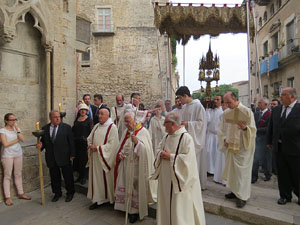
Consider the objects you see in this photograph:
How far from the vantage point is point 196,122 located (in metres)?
4.16

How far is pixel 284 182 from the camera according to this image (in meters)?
3.76

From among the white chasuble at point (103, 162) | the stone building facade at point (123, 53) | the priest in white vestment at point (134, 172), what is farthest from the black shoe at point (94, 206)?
the stone building facade at point (123, 53)

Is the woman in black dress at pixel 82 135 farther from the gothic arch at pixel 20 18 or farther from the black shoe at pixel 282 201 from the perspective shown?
the black shoe at pixel 282 201

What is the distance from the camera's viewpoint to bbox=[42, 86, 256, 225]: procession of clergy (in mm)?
2836

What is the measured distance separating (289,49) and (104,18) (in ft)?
45.6

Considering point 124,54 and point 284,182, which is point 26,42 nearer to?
point 284,182

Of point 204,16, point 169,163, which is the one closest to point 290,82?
point 204,16

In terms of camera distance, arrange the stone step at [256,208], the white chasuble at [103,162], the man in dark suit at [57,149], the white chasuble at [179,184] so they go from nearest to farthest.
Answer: the white chasuble at [179,184]
the stone step at [256,208]
the white chasuble at [103,162]
the man in dark suit at [57,149]

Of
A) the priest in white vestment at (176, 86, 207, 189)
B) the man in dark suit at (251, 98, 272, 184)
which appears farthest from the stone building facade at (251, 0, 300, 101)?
the priest in white vestment at (176, 86, 207, 189)

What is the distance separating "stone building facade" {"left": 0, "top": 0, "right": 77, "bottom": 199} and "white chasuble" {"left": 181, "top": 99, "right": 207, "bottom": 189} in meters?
3.57

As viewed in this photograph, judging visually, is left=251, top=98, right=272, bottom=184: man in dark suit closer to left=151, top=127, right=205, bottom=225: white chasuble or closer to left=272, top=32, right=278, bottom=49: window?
left=151, top=127, right=205, bottom=225: white chasuble

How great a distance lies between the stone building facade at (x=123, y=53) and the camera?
1734 cm

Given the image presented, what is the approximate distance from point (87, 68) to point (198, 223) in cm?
1695

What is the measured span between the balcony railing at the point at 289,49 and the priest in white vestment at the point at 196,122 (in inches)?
571
